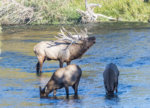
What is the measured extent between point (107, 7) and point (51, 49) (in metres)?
17.8

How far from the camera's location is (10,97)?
12.8 meters

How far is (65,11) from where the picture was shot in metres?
31.4

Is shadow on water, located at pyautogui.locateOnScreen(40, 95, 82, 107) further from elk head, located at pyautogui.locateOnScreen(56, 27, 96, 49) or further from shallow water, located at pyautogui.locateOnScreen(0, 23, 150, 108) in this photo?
elk head, located at pyautogui.locateOnScreen(56, 27, 96, 49)

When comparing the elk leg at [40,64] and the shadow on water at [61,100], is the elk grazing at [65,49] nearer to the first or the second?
the elk leg at [40,64]

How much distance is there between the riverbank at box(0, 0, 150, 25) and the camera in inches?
1208

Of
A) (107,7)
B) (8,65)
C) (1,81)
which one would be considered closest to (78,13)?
(107,7)

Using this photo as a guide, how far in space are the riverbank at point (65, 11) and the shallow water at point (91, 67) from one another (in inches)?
40.8

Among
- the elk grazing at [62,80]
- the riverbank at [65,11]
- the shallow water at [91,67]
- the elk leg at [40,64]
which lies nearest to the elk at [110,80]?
the shallow water at [91,67]

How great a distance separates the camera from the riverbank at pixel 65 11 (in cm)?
3067

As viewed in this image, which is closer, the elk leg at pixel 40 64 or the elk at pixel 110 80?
the elk at pixel 110 80

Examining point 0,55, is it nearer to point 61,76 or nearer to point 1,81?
point 1,81

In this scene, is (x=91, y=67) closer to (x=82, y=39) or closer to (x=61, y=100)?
(x=82, y=39)

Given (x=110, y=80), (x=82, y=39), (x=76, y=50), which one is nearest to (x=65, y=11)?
(x=82, y=39)

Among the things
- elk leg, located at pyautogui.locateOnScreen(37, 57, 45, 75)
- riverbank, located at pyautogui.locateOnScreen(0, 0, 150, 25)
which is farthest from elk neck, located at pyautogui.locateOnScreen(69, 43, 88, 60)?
riverbank, located at pyautogui.locateOnScreen(0, 0, 150, 25)
